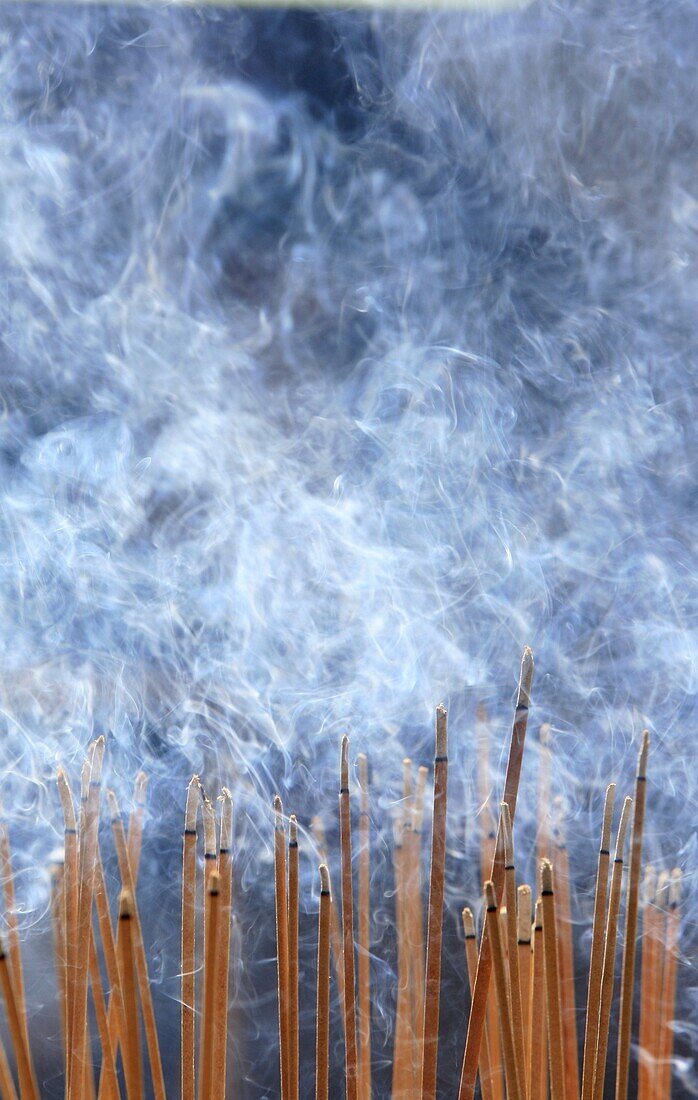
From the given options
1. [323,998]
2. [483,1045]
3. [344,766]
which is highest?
[344,766]

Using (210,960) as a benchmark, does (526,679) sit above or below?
above

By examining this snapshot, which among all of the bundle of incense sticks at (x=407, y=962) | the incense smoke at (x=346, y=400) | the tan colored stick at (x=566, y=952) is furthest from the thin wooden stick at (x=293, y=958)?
the incense smoke at (x=346, y=400)

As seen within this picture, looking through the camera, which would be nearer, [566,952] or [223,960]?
[223,960]

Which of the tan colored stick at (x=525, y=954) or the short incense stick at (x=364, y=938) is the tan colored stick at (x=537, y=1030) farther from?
the short incense stick at (x=364, y=938)

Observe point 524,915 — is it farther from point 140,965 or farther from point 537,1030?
point 140,965

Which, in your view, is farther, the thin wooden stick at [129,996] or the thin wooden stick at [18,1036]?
the thin wooden stick at [18,1036]

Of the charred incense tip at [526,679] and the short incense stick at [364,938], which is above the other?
the charred incense tip at [526,679]

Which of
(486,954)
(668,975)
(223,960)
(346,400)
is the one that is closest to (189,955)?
(223,960)

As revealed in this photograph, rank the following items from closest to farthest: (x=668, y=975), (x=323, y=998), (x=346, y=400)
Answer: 1. (x=323, y=998)
2. (x=668, y=975)
3. (x=346, y=400)

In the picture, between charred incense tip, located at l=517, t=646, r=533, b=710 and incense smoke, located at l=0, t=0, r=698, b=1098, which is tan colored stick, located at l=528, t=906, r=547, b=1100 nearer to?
charred incense tip, located at l=517, t=646, r=533, b=710
